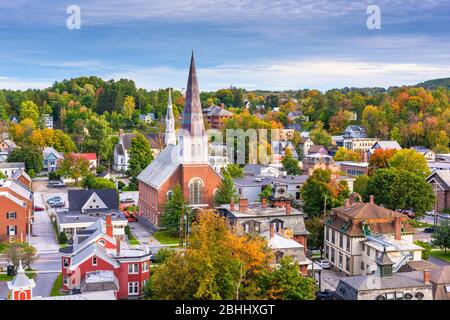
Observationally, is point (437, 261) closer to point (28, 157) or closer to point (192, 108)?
point (192, 108)

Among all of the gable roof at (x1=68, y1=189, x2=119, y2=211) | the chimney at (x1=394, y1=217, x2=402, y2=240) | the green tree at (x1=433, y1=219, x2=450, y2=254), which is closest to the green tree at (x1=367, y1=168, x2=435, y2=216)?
the green tree at (x1=433, y1=219, x2=450, y2=254)

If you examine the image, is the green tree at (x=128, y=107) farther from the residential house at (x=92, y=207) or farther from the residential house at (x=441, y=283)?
the residential house at (x=441, y=283)

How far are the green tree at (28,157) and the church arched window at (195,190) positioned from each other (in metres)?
38.9

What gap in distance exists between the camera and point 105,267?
31016 mm

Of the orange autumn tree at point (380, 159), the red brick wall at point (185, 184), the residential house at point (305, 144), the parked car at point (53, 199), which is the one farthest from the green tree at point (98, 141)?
the red brick wall at point (185, 184)

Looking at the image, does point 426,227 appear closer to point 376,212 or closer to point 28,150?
point 376,212

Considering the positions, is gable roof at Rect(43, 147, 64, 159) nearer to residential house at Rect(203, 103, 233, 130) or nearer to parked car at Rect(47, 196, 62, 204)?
parked car at Rect(47, 196, 62, 204)

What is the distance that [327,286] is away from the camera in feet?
113

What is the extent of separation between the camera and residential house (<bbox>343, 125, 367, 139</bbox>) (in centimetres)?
11256

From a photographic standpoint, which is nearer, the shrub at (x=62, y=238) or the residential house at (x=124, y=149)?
the shrub at (x=62, y=238)

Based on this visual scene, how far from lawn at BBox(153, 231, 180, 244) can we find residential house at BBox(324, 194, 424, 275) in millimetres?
12753

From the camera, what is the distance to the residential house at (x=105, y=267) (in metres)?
29.9

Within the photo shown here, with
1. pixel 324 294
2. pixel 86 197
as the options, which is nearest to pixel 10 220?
pixel 86 197
